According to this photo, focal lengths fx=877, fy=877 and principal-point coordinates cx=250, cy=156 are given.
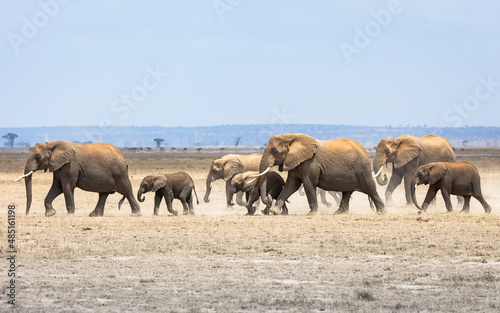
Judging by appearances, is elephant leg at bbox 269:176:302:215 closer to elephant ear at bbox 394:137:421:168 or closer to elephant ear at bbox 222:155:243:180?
elephant ear at bbox 222:155:243:180

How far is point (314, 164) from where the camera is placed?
2220cm

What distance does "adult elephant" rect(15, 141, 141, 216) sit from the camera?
22.3 meters

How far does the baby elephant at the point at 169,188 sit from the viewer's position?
23875 mm

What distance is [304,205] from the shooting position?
29.7m

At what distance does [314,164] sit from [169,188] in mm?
4455

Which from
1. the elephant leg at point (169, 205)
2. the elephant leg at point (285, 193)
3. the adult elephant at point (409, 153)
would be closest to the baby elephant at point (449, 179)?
the elephant leg at point (285, 193)

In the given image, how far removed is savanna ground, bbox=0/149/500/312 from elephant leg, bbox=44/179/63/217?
635 millimetres

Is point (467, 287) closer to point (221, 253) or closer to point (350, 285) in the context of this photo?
point (350, 285)

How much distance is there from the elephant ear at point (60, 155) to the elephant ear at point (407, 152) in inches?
440

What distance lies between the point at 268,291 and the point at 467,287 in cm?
275

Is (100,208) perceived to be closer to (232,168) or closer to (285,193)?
(285,193)

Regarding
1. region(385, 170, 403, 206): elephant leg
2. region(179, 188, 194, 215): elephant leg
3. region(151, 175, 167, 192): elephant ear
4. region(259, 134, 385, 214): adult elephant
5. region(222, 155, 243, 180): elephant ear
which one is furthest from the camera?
region(385, 170, 403, 206): elephant leg

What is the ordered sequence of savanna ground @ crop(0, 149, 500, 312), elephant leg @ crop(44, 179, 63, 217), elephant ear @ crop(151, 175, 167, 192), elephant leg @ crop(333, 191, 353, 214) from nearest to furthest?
savanna ground @ crop(0, 149, 500, 312) → elephant leg @ crop(44, 179, 63, 217) → elephant leg @ crop(333, 191, 353, 214) → elephant ear @ crop(151, 175, 167, 192)

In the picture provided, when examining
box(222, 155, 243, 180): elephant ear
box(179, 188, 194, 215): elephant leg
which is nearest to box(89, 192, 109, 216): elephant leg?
box(179, 188, 194, 215): elephant leg
